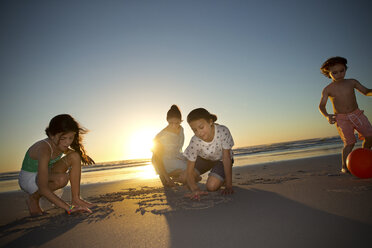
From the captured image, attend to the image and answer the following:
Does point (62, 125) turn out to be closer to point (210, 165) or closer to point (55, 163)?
point (55, 163)

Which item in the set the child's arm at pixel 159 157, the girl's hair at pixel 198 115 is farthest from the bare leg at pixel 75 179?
the girl's hair at pixel 198 115

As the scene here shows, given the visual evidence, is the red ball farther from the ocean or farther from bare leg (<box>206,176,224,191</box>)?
the ocean

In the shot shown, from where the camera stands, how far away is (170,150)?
476cm

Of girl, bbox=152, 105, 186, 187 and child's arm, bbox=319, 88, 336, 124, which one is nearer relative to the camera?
child's arm, bbox=319, 88, 336, 124

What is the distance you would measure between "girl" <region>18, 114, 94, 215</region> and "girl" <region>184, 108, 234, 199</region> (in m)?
1.65

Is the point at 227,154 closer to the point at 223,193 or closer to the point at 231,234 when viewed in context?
the point at 223,193

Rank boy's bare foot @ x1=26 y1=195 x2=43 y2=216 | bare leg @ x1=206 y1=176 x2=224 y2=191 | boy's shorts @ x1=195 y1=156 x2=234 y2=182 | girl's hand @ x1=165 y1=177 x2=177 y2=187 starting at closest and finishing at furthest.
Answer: boy's bare foot @ x1=26 y1=195 x2=43 y2=216 < bare leg @ x1=206 y1=176 x2=224 y2=191 < boy's shorts @ x1=195 y1=156 x2=234 y2=182 < girl's hand @ x1=165 y1=177 x2=177 y2=187

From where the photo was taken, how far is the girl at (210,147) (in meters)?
3.04

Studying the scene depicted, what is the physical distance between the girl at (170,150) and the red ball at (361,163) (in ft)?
9.90

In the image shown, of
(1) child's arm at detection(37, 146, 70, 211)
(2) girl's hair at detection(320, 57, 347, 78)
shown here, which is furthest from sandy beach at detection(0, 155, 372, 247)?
(2) girl's hair at detection(320, 57, 347, 78)

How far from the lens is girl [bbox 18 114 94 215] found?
2604 mm

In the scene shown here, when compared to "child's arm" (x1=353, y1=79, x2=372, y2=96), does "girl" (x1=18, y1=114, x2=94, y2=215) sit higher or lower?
lower

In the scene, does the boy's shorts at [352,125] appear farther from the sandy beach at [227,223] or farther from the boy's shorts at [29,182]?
the boy's shorts at [29,182]

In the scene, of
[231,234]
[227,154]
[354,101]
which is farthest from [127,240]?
[354,101]
